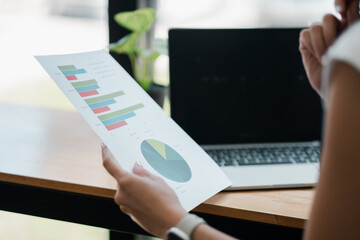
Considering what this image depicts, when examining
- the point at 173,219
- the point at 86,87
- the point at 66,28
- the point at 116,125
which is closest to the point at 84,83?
the point at 86,87

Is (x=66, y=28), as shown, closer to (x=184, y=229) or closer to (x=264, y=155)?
(x=264, y=155)

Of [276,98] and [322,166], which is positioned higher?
[322,166]

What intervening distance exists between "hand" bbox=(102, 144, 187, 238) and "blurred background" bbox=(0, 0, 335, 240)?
24.1 inches

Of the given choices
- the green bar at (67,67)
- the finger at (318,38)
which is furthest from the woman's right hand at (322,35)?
the green bar at (67,67)

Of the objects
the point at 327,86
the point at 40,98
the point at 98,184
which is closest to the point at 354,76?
the point at 327,86

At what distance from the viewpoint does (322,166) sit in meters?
0.51

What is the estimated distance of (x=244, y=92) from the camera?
1160 millimetres

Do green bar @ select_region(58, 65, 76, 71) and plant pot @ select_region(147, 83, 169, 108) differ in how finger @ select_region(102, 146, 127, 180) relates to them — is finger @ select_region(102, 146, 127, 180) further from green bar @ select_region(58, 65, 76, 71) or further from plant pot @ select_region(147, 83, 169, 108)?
plant pot @ select_region(147, 83, 169, 108)

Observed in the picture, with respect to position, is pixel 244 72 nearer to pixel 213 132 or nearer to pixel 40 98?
pixel 213 132

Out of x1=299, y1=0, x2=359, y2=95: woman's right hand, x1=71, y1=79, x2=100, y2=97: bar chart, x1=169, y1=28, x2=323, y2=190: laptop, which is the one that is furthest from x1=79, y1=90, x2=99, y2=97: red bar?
x1=299, y1=0, x2=359, y2=95: woman's right hand

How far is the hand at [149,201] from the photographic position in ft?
2.30

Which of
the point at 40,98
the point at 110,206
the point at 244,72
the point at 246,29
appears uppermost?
the point at 246,29

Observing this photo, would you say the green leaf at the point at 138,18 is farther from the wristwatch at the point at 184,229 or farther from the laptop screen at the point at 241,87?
the wristwatch at the point at 184,229

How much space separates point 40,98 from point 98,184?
1726mm
